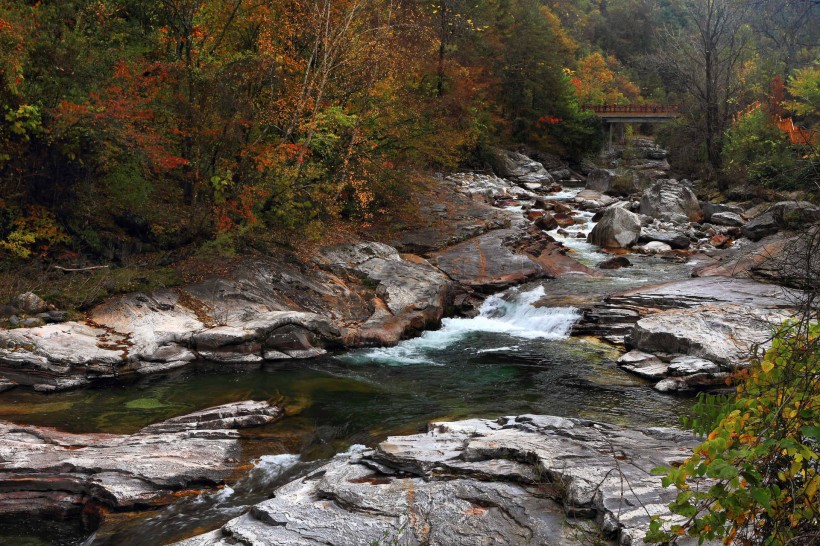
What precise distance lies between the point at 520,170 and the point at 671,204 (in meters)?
11.9

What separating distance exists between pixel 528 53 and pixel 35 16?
109 feet

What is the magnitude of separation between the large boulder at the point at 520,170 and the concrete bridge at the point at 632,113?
38.7ft

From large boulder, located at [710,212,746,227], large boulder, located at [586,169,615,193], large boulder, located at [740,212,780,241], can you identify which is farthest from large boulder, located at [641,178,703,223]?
large boulder, located at [586,169,615,193]

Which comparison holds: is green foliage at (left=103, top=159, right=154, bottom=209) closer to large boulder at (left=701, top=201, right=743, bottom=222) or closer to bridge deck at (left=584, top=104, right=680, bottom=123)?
large boulder at (left=701, top=201, right=743, bottom=222)

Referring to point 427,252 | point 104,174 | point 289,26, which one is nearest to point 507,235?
point 427,252

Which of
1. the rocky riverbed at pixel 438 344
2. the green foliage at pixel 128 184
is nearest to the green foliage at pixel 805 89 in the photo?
the rocky riverbed at pixel 438 344

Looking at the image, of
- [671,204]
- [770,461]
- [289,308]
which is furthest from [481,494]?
[671,204]

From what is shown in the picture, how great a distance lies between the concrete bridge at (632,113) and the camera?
4628 centimetres

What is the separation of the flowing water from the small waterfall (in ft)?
0.18

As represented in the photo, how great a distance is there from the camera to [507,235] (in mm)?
22109

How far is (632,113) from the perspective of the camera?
47094 millimetres

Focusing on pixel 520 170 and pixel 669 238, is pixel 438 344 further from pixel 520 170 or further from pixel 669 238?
pixel 520 170

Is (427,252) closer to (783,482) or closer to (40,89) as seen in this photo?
→ (40,89)

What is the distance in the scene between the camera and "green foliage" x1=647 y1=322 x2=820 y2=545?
3090 millimetres
